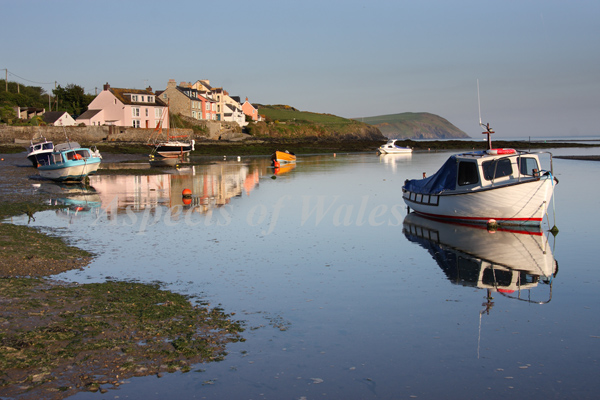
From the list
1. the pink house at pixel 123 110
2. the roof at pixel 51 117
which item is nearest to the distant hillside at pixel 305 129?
the pink house at pixel 123 110

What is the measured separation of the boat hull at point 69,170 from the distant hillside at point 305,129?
86257mm

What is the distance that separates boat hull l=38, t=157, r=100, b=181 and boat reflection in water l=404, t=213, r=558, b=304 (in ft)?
72.9

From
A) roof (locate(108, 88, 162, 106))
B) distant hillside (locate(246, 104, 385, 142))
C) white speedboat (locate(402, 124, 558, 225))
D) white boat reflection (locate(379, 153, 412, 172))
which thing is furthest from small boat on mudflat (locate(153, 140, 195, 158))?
distant hillside (locate(246, 104, 385, 142))

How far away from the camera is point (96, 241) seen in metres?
17.0

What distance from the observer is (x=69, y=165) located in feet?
115

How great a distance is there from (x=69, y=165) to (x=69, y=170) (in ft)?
1.20

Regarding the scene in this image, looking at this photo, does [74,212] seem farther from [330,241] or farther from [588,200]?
[588,200]

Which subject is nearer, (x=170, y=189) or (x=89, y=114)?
(x=170, y=189)

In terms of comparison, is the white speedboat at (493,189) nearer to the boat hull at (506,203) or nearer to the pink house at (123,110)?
the boat hull at (506,203)

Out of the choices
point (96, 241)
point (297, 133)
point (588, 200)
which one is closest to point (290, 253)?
point (96, 241)

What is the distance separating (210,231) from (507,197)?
426 inches

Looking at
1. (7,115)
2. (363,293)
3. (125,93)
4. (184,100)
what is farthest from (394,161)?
(363,293)

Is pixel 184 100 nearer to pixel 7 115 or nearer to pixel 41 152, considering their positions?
pixel 7 115

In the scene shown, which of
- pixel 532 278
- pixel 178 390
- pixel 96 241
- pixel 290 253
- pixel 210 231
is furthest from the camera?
pixel 210 231
